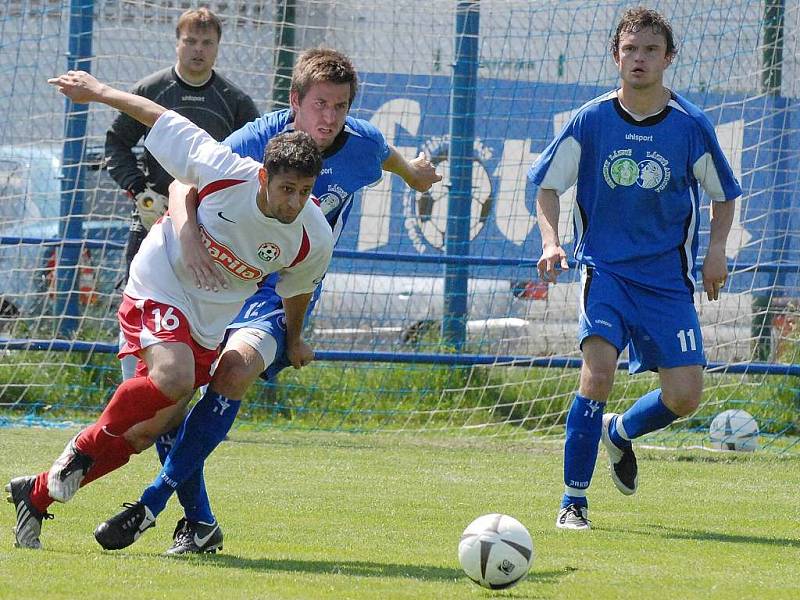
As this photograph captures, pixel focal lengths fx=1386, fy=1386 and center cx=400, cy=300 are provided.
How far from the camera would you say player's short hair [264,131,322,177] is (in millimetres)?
4598

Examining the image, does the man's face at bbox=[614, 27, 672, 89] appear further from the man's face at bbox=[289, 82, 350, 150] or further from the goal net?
the goal net

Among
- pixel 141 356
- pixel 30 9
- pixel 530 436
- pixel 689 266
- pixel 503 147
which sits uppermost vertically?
pixel 30 9

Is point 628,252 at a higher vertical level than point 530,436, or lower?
higher

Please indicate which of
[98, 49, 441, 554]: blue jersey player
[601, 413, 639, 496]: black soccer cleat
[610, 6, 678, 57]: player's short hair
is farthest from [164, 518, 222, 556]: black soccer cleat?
[610, 6, 678, 57]: player's short hair

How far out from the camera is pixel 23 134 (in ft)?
34.4

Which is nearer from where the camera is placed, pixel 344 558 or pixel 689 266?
pixel 344 558

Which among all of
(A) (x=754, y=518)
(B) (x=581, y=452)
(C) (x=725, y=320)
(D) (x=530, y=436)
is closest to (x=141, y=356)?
(B) (x=581, y=452)

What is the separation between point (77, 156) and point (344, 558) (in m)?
6.09

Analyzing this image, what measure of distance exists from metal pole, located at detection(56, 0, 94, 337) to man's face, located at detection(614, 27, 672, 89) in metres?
5.12

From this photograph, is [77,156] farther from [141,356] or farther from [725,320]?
[141,356]

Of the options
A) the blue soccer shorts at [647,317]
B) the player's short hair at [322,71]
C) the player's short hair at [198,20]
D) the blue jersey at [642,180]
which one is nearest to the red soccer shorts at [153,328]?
the player's short hair at [322,71]

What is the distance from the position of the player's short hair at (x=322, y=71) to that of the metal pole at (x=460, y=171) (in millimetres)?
5365

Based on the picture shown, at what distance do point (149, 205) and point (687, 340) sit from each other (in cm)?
310

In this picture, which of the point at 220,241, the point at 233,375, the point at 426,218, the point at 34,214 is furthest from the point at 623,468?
the point at 34,214
